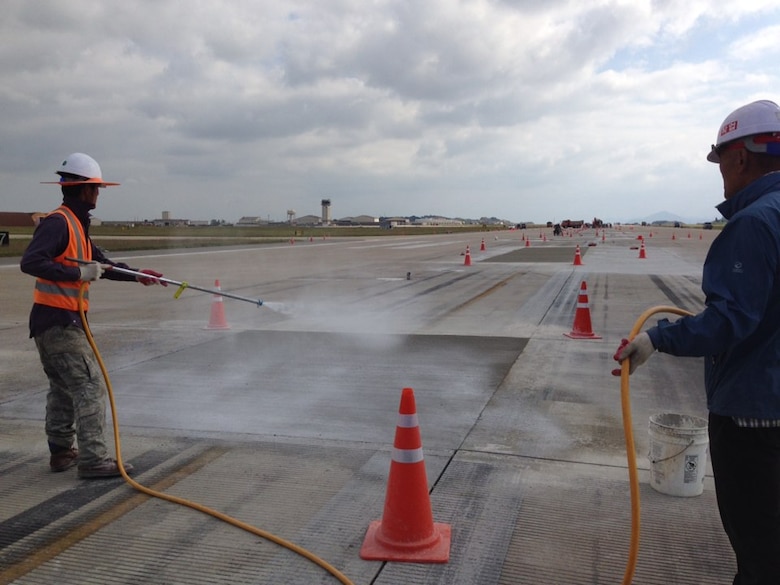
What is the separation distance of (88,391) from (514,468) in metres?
2.84

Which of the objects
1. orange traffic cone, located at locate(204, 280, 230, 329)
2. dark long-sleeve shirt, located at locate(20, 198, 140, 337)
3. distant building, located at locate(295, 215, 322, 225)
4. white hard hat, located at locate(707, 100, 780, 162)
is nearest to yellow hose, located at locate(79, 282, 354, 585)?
dark long-sleeve shirt, located at locate(20, 198, 140, 337)

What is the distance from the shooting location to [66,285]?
4.29 metres

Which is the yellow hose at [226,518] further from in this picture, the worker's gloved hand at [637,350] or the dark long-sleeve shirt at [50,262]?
the worker's gloved hand at [637,350]

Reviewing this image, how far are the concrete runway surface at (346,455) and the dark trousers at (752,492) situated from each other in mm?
739

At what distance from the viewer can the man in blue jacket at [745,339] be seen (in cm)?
216

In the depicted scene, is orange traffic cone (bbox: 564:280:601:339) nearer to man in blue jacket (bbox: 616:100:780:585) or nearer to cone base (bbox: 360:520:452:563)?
cone base (bbox: 360:520:452:563)

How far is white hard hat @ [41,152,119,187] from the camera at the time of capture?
4359 millimetres

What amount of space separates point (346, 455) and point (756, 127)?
10.8ft

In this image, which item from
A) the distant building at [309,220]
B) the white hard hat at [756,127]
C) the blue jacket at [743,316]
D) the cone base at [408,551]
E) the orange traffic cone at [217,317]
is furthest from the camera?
the distant building at [309,220]

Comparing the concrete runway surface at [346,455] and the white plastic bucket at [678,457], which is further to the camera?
the white plastic bucket at [678,457]

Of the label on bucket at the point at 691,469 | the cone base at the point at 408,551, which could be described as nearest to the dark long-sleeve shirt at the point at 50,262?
the cone base at the point at 408,551

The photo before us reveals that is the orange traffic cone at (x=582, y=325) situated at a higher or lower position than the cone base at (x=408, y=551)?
higher

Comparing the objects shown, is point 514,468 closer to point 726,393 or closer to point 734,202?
point 726,393

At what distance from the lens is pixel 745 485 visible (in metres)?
2.35
